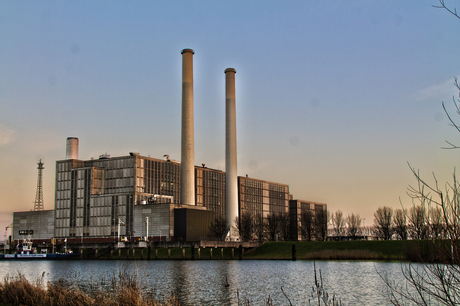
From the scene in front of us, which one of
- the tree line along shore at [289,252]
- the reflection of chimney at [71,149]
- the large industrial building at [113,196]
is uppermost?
the reflection of chimney at [71,149]

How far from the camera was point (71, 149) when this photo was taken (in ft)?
513

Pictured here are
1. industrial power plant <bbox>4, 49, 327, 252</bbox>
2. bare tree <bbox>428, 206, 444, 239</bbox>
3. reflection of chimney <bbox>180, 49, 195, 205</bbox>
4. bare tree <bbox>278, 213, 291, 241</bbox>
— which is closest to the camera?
bare tree <bbox>428, 206, 444, 239</bbox>

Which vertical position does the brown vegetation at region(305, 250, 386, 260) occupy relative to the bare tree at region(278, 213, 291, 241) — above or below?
below

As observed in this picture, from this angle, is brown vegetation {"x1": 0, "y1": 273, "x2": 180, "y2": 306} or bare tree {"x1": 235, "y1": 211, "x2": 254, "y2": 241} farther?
bare tree {"x1": 235, "y1": 211, "x2": 254, "y2": 241}

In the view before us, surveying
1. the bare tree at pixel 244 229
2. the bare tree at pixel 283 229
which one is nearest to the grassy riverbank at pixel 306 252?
the bare tree at pixel 244 229

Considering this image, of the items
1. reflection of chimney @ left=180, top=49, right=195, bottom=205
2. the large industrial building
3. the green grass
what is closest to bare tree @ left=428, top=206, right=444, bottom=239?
the green grass

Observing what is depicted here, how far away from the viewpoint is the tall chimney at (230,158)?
14338 cm

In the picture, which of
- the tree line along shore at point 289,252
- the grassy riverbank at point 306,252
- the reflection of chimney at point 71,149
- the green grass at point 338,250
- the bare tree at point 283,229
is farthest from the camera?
the bare tree at point 283,229

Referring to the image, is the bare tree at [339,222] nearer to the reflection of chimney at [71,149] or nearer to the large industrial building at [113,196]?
the large industrial building at [113,196]

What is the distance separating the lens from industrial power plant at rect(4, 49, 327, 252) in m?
136

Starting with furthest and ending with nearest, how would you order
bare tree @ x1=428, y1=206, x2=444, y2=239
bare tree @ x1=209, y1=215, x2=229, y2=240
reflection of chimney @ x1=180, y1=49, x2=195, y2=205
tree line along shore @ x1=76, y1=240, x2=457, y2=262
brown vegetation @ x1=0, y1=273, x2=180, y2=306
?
bare tree @ x1=209, y1=215, x2=229, y2=240 < reflection of chimney @ x1=180, y1=49, x2=195, y2=205 < tree line along shore @ x1=76, y1=240, x2=457, y2=262 < brown vegetation @ x1=0, y1=273, x2=180, y2=306 < bare tree @ x1=428, y1=206, x2=444, y2=239

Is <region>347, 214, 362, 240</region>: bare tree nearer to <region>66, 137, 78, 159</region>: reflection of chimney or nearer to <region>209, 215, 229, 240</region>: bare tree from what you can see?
<region>209, 215, 229, 240</region>: bare tree

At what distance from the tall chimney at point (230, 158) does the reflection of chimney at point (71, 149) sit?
51.0 m

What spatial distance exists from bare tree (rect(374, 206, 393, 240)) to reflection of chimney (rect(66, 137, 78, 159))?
9518 centimetres
